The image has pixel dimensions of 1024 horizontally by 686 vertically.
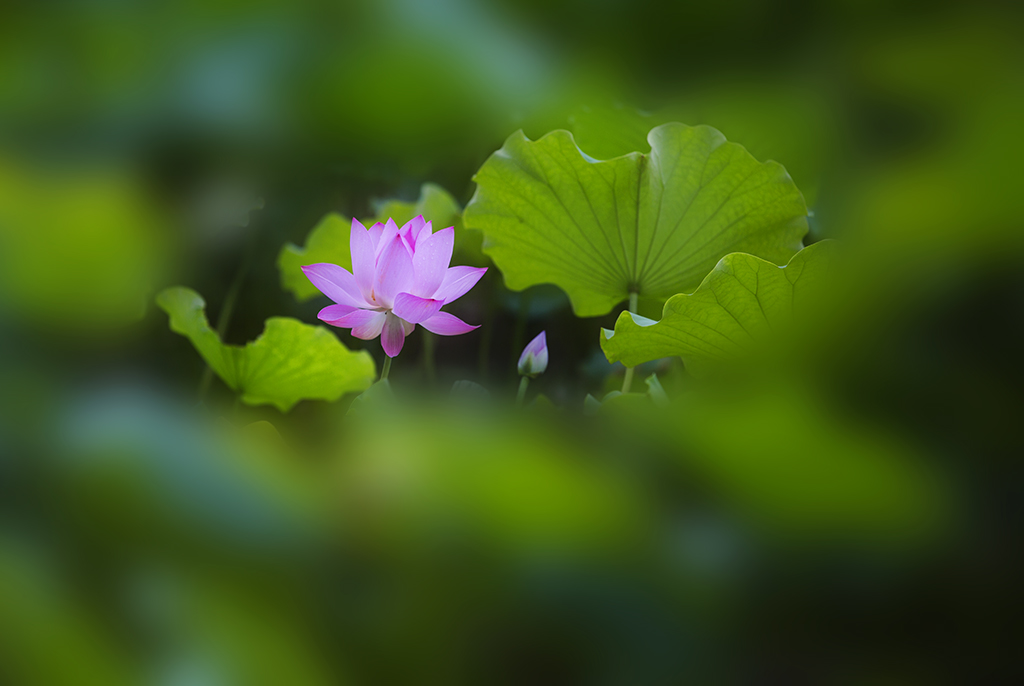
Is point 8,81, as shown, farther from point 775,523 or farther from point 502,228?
point 775,523

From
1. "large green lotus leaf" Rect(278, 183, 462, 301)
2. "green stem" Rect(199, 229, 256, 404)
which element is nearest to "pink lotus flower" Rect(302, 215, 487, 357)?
"large green lotus leaf" Rect(278, 183, 462, 301)

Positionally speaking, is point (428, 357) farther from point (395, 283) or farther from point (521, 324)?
point (395, 283)

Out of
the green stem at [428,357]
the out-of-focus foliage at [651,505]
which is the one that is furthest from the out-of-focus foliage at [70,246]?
the green stem at [428,357]

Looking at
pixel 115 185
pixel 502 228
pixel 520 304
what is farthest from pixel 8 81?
pixel 520 304

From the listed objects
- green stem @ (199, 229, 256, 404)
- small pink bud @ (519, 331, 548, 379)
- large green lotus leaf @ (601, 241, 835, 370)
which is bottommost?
green stem @ (199, 229, 256, 404)

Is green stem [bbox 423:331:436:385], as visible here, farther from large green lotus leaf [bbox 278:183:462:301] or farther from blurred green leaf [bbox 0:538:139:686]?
blurred green leaf [bbox 0:538:139:686]
